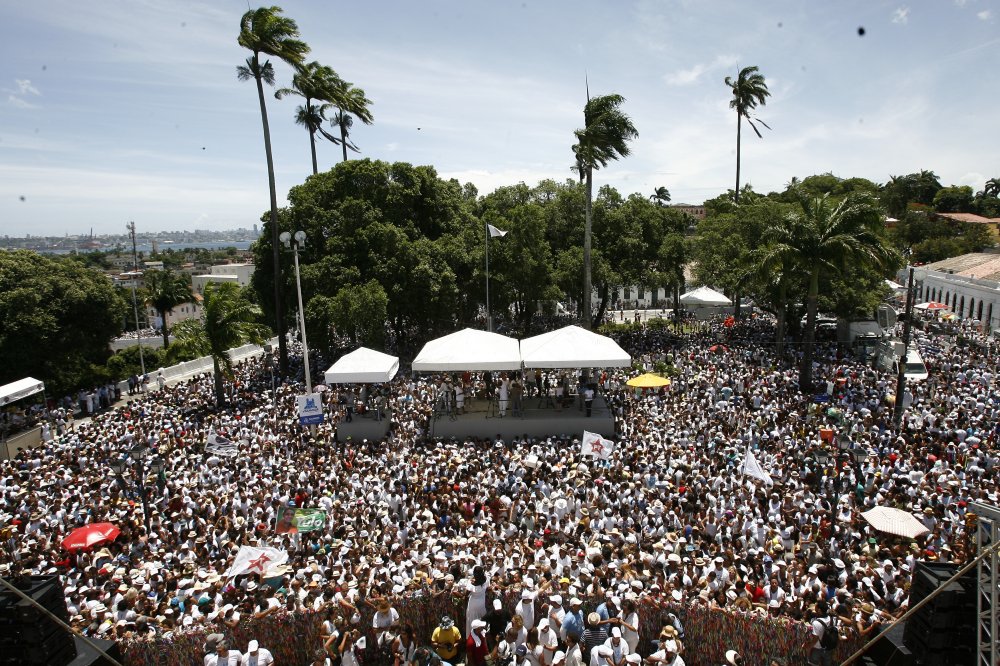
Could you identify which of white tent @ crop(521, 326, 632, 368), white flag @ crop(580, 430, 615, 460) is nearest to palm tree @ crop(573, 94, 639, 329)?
white tent @ crop(521, 326, 632, 368)

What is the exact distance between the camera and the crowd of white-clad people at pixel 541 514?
8.25 meters

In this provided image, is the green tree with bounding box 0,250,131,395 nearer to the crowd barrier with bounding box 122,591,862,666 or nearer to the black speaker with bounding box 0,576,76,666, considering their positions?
the crowd barrier with bounding box 122,591,862,666

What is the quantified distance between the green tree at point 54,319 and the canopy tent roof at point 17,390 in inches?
138

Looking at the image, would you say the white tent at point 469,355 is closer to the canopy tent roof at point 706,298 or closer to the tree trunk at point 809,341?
the tree trunk at point 809,341

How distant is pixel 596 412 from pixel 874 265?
1213 centimetres

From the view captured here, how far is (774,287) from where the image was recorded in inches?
941

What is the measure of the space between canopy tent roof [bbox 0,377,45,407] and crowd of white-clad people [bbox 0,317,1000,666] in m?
3.37

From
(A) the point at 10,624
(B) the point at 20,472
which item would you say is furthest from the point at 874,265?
(B) the point at 20,472

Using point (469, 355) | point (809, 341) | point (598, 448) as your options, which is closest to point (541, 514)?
point (598, 448)

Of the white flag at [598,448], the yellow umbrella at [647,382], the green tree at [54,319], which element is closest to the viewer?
the white flag at [598,448]

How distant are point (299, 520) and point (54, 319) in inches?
849

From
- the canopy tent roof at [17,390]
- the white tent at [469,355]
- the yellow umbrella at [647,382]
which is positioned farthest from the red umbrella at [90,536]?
the canopy tent roof at [17,390]

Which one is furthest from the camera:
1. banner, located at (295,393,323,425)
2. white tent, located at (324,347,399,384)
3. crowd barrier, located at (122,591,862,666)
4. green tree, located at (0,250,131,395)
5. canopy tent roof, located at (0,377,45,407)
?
green tree, located at (0,250,131,395)

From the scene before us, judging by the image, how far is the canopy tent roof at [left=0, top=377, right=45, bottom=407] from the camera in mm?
20969
